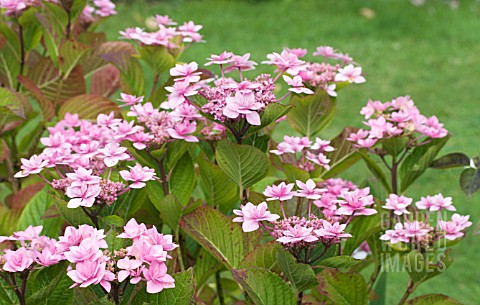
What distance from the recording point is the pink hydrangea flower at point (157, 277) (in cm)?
80

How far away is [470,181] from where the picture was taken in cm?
131

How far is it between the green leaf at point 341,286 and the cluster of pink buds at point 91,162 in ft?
0.96

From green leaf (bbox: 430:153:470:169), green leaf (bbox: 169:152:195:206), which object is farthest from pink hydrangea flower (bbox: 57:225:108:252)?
green leaf (bbox: 430:153:470:169)

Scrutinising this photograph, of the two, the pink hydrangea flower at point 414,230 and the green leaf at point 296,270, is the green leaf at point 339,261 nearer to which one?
the green leaf at point 296,270

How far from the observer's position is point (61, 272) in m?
0.86

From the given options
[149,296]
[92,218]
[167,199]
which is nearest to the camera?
[149,296]

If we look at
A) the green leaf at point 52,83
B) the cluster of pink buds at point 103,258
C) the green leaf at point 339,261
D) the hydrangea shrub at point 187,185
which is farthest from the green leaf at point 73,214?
the green leaf at point 52,83

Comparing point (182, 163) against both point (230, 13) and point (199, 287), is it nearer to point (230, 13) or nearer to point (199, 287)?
point (199, 287)

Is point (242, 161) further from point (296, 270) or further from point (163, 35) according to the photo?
point (163, 35)

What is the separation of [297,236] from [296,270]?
0.06 meters

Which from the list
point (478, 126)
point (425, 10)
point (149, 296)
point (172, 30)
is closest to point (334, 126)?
point (478, 126)

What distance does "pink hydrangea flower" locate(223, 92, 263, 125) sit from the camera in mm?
907

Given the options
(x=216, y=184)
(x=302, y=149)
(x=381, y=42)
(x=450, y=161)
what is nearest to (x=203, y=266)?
(x=216, y=184)

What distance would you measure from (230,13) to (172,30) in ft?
14.7
